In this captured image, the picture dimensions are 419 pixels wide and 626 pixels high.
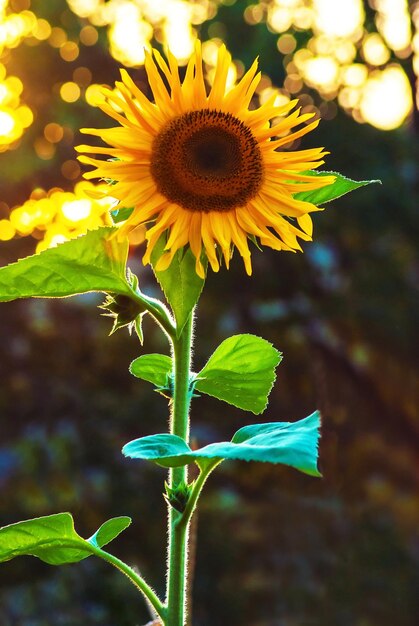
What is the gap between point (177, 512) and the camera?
50 centimetres

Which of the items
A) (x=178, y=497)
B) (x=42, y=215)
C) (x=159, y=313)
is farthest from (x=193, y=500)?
(x=42, y=215)

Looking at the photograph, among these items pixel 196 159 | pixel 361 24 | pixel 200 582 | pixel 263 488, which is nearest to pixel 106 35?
pixel 361 24

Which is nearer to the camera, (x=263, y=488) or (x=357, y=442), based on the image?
(x=263, y=488)

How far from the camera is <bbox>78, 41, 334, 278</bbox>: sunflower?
0.52 m

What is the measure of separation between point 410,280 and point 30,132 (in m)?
1.87

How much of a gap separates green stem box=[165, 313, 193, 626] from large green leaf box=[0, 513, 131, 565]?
0.23 feet

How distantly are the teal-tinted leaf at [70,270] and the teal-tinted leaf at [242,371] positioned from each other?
85mm

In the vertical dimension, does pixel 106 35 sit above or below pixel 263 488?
above

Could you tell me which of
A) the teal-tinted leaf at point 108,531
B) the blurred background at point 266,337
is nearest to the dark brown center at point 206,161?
the teal-tinted leaf at point 108,531

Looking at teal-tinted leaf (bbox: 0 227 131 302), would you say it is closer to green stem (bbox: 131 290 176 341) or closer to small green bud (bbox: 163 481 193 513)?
green stem (bbox: 131 290 176 341)

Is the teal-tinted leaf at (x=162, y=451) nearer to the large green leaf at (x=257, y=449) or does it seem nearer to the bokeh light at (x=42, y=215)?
the large green leaf at (x=257, y=449)

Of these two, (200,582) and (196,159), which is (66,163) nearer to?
(200,582)

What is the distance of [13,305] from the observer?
3949mm

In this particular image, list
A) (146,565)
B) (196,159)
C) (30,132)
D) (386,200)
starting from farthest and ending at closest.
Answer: (386,200), (30,132), (146,565), (196,159)
